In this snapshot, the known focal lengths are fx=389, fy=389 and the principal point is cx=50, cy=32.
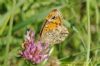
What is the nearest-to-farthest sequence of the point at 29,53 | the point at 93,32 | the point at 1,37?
1. the point at 29,53
2. the point at 1,37
3. the point at 93,32

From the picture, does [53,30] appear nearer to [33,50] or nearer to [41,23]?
[33,50]

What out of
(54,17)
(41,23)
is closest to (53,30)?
(54,17)

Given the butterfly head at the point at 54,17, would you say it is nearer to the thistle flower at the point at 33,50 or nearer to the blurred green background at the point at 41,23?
the thistle flower at the point at 33,50

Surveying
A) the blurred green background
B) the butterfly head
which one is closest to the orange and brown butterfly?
the butterfly head

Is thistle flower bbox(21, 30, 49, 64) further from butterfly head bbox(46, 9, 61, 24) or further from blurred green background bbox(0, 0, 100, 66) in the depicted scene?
blurred green background bbox(0, 0, 100, 66)

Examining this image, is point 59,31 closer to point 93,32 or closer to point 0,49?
point 0,49

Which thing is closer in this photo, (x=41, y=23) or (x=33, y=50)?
(x=33, y=50)

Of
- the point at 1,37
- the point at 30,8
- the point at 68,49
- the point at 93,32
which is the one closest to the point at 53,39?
the point at 1,37
